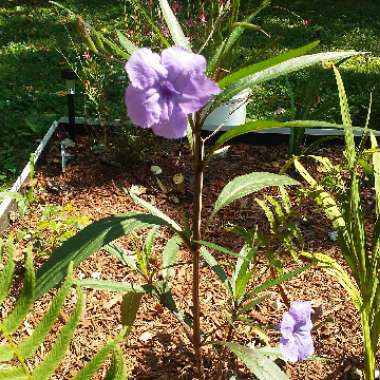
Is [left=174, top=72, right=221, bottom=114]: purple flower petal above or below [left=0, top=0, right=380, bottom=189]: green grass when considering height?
below

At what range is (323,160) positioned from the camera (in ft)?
7.03

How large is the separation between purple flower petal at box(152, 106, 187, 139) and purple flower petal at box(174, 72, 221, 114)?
0.04ft

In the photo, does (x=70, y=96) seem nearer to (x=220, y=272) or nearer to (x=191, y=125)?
(x=220, y=272)

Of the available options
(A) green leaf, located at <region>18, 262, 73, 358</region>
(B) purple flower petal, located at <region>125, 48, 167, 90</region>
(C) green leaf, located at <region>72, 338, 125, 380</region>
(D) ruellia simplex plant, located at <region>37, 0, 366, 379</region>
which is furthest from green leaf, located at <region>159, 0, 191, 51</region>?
(C) green leaf, located at <region>72, 338, 125, 380</region>

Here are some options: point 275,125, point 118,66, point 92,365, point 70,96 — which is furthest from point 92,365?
point 118,66

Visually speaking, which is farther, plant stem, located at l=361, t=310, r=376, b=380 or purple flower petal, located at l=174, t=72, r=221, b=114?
plant stem, located at l=361, t=310, r=376, b=380

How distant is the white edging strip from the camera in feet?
9.46

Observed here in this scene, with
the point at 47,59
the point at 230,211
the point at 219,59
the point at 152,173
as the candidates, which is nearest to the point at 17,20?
the point at 47,59

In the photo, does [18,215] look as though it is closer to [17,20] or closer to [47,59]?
[47,59]

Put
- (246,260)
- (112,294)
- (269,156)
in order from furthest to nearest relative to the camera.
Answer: (269,156)
(112,294)
(246,260)

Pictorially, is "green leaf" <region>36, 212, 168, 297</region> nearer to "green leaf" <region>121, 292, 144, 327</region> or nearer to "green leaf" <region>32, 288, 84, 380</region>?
"green leaf" <region>32, 288, 84, 380</region>

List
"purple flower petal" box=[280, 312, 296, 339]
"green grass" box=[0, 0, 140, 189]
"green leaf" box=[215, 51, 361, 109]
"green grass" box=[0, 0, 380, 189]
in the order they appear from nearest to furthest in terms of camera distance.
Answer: "green leaf" box=[215, 51, 361, 109], "purple flower petal" box=[280, 312, 296, 339], "green grass" box=[0, 0, 140, 189], "green grass" box=[0, 0, 380, 189]

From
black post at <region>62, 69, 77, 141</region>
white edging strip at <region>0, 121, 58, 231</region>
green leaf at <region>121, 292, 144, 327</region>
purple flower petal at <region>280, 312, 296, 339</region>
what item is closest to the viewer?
green leaf at <region>121, 292, 144, 327</region>

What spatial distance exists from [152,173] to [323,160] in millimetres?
1388
